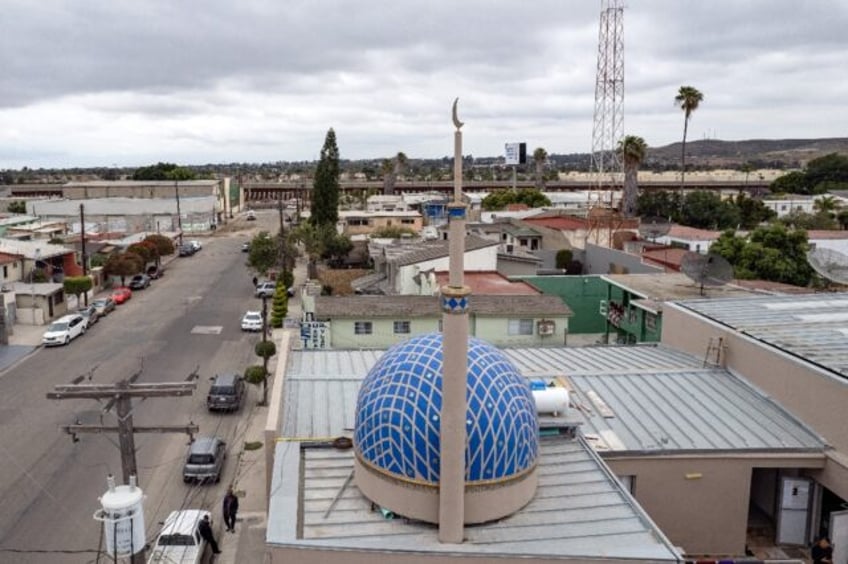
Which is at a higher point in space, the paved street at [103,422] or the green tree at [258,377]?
the green tree at [258,377]

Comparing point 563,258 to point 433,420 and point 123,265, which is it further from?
point 433,420

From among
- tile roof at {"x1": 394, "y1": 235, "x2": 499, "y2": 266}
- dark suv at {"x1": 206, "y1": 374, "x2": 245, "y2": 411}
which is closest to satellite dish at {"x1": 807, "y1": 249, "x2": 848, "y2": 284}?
tile roof at {"x1": 394, "y1": 235, "x2": 499, "y2": 266}

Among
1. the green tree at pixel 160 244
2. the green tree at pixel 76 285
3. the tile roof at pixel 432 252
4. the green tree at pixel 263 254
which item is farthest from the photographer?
the green tree at pixel 160 244

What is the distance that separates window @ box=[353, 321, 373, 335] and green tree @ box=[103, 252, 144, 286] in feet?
94.4

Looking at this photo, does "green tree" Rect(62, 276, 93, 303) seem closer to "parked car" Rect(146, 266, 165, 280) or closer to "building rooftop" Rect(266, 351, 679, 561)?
"parked car" Rect(146, 266, 165, 280)

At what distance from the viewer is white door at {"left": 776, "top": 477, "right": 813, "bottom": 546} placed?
1563 centimetres

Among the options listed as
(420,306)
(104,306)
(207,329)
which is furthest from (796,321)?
(104,306)

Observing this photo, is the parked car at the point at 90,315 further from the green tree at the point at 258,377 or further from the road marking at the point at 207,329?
the green tree at the point at 258,377

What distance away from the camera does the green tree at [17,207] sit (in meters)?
97.9

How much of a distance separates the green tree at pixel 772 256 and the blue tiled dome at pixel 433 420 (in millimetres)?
32812

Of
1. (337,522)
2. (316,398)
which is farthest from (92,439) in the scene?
(337,522)

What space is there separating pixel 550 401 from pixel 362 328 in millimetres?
17276

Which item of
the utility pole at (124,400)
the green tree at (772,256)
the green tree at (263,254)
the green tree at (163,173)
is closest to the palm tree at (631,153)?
the green tree at (772,256)

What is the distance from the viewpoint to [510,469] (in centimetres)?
1134
